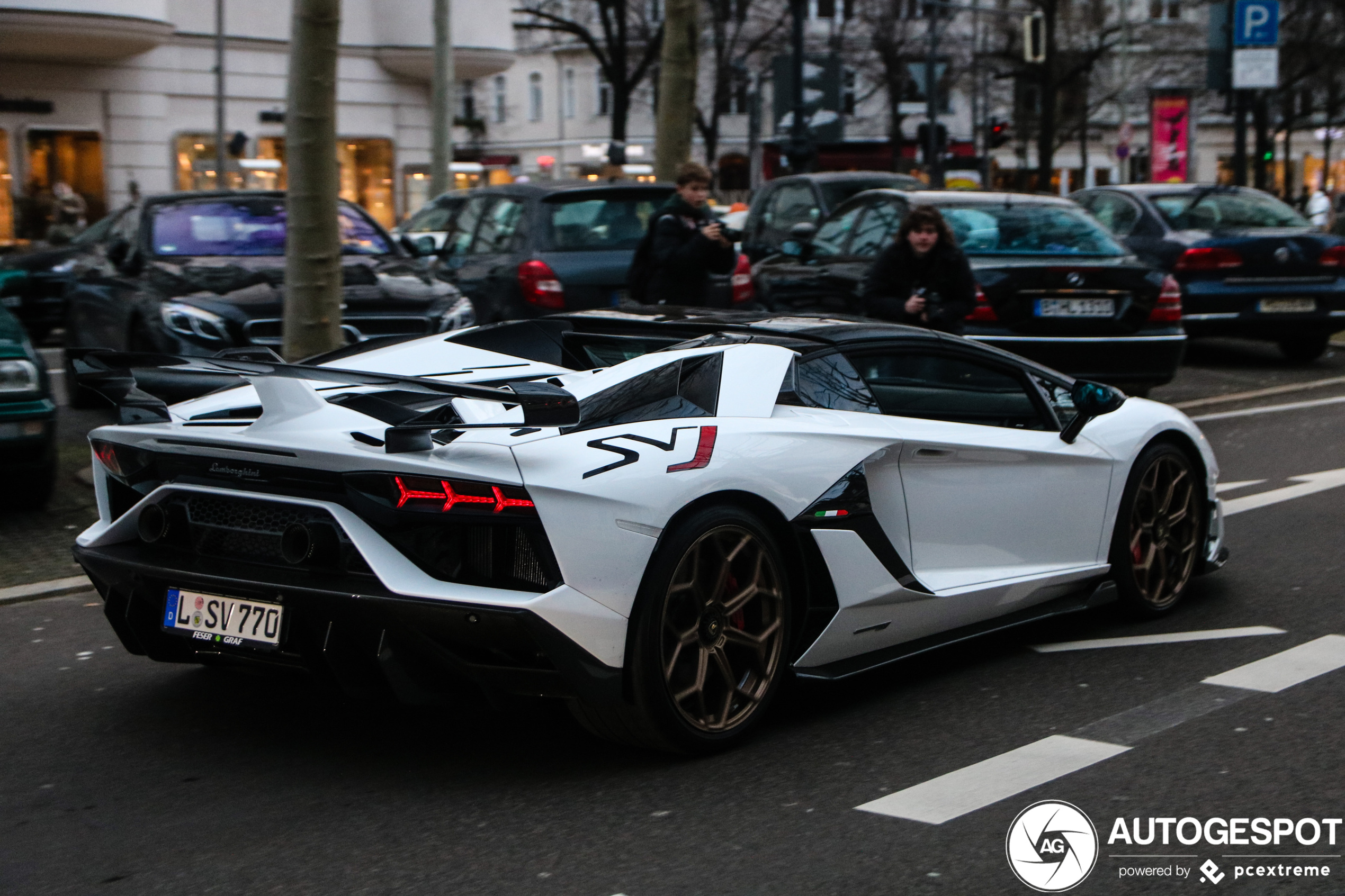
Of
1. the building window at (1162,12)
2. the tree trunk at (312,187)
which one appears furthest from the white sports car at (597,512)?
the building window at (1162,12)

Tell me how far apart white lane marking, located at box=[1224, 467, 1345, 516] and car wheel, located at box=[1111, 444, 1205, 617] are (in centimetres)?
206

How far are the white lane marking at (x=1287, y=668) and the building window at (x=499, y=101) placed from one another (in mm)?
72581

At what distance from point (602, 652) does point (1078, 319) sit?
7.35 metres

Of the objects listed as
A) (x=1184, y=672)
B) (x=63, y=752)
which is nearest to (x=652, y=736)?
(x=63, y=752)

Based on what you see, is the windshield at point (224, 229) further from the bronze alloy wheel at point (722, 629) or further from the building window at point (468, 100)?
the building window at point (468, 100)

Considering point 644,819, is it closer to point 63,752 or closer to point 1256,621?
point 63,752

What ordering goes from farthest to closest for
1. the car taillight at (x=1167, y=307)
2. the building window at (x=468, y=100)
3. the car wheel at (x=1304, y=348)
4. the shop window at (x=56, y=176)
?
1. the building window at (x=468, y=100)
2. the shop window at (x=56, y=176)
3. the car wheel at (x=1304, y=348)
4. the car taillight at (x=1167, y=307)

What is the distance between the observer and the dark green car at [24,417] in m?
7.85

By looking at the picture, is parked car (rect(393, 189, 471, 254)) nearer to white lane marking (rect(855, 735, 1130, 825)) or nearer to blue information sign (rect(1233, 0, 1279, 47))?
white lane marking (rect(855, 735, 1130, 825))

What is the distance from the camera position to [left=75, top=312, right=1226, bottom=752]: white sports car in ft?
13.5

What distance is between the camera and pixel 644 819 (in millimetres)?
4043

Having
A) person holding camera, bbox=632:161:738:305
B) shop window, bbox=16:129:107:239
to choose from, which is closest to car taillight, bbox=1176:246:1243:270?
person holding camera, bbox=632:161:738:305

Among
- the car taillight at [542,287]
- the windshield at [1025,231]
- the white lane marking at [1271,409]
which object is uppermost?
the windshield at [1025,231]

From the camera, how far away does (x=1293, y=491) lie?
890 cm
